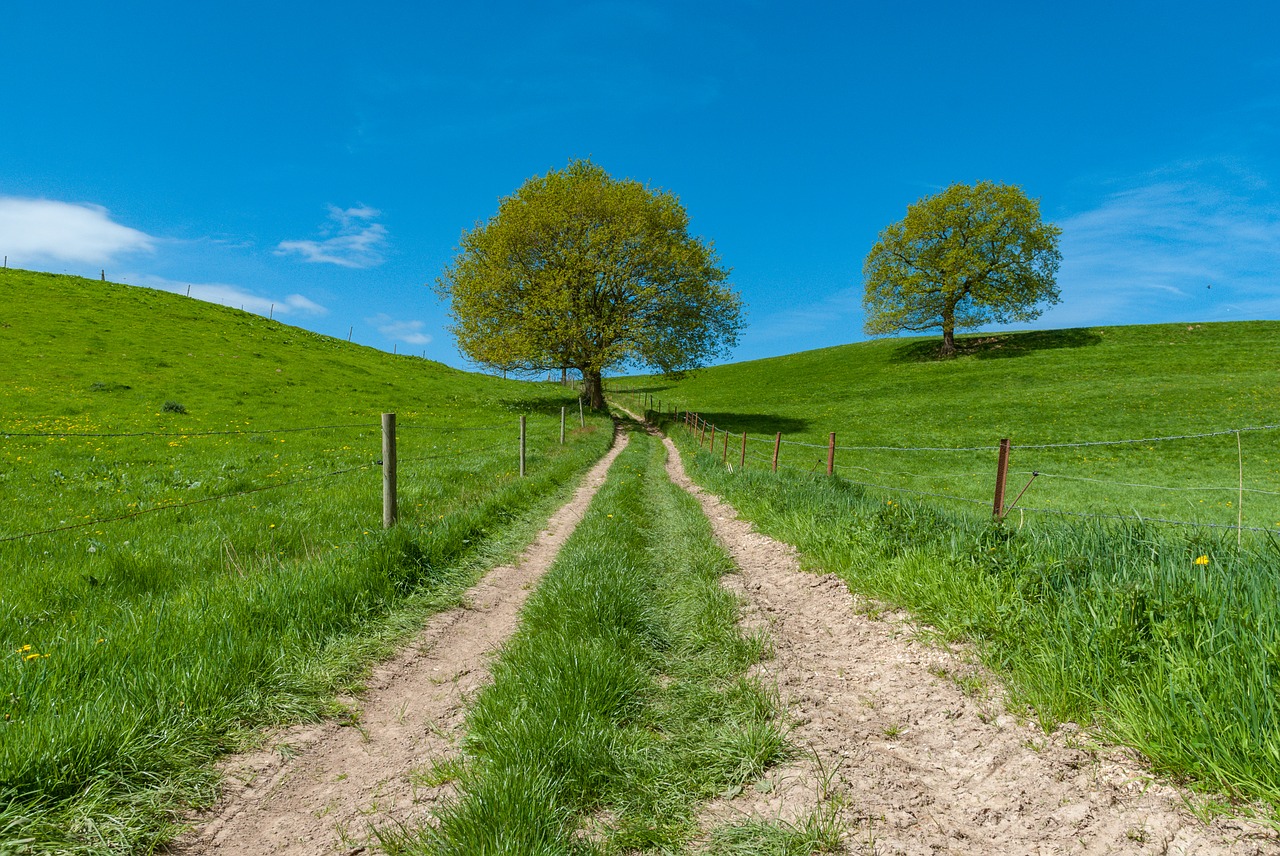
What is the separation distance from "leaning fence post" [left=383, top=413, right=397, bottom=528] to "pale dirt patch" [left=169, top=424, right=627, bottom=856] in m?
3.10

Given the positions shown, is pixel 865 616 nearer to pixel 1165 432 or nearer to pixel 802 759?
pixel 802 759

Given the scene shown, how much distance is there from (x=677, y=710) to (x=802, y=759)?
2.84 feet

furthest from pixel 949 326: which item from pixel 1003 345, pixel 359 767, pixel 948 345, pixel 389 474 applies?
pixel 359 767

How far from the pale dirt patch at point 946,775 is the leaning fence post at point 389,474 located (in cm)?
556

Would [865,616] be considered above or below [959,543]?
below

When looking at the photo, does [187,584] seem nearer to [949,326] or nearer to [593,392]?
[593,392]

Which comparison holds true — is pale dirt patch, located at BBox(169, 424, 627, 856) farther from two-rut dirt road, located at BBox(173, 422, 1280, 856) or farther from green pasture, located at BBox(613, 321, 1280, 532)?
green pasture, located at BBox(613, 321, 1280, 532)

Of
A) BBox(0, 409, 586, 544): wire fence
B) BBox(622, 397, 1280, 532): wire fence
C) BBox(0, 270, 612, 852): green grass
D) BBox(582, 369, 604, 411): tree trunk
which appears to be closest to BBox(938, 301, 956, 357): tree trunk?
BBox(622, 397, 1280, 532): wire fence

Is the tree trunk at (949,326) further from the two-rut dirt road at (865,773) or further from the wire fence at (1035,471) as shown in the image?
the two-rut dirt road at (865,773)

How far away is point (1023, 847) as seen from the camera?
8.53 feet

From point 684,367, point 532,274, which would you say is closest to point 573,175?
point 532,274

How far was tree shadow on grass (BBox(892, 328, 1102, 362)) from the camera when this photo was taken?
52.4 meters

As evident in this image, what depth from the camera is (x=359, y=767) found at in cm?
342

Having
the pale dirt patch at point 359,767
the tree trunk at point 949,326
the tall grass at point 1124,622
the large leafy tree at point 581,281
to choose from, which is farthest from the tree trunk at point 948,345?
the pale dirt patch at point 359,767
